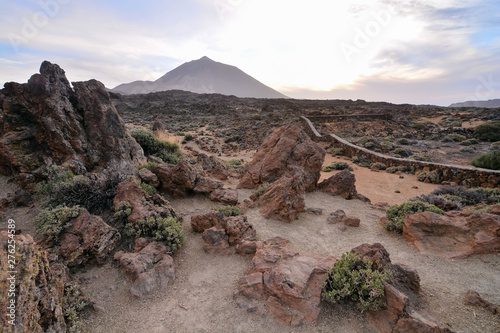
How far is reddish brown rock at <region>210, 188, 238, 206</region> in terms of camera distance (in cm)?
684

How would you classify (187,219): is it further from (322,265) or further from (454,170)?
(454,170)

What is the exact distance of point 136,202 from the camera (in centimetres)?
504

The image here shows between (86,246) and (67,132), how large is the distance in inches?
142

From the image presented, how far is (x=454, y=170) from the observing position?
10.6 metres

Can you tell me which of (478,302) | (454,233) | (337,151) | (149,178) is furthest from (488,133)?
(149,178)

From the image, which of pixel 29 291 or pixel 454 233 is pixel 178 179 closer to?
pixel 29 291

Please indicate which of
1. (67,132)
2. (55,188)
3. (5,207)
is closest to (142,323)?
(55,188)

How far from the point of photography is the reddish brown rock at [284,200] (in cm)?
629

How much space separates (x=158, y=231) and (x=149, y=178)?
2.43 meters

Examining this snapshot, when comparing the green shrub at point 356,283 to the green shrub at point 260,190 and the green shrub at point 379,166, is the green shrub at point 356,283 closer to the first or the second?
the green shrub at point 260,190

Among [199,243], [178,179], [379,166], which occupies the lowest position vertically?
[199,243]

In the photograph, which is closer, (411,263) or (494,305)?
(494,305)

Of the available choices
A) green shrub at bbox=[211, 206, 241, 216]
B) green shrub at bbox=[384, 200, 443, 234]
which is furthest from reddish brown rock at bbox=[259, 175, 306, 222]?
green shrub at bbox=[384, 200, 443, 234]

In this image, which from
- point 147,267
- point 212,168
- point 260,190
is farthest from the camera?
point 212,168
